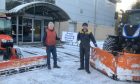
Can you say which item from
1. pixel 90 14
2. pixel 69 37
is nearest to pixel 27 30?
pixel 69 37

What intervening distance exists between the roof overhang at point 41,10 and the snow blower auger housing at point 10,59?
998cm

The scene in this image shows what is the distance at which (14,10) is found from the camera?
23953mm

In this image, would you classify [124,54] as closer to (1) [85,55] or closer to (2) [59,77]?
(1) [85,55]

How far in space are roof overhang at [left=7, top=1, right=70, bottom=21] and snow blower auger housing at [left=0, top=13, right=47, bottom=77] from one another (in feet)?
32.7

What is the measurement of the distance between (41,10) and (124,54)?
18.0 metres

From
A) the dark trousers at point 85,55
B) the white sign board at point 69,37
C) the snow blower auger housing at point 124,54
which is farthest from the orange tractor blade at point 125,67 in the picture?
the white sign board at point 69,37

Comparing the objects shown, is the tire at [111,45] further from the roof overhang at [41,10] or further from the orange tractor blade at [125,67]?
the roof overhang at [41,10]

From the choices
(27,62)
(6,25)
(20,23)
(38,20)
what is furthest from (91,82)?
(38,20)

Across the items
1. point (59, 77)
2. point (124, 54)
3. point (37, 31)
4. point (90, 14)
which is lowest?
point (59, 77)

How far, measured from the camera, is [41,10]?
28.0m

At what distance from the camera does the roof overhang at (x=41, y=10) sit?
23987 mm

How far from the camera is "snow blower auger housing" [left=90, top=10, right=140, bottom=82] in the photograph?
421 inches

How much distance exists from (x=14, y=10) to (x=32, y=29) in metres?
4.15

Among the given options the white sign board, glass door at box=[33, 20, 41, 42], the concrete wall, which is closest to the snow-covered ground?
the white sign board
